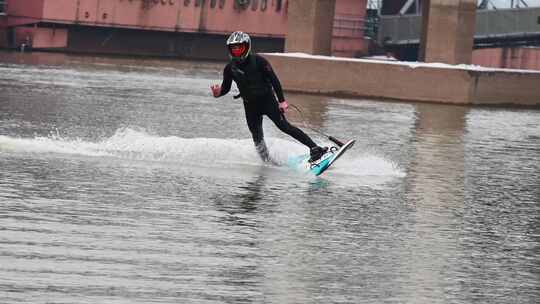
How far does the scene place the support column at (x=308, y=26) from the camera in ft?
141

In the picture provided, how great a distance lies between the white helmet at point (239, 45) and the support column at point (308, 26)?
78.6 feet

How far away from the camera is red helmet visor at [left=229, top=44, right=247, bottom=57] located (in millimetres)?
18781

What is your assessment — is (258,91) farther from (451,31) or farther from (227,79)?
(451,31)

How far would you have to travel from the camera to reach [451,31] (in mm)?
39750

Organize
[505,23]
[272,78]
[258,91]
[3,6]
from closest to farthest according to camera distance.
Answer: [272,78] → [258,91] → [3,6] → [505,23]

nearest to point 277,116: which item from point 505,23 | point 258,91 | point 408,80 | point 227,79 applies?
point 258,91

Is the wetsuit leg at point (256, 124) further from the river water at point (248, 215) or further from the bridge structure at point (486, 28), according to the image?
the bridge structure at point (486, 28)

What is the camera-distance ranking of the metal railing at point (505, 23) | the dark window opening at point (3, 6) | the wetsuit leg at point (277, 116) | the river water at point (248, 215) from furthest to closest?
the metal railing at point (505, 23), the dark window opening at point (3, 6), the wetsuit leg at point (277, 116), the river water at point (248, 215)

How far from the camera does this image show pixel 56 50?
64.3 metres

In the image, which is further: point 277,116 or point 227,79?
point 277,116

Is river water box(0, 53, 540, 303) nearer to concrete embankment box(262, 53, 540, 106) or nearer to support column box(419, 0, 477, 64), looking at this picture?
concrete embankment box(262, 53, 540, 106)

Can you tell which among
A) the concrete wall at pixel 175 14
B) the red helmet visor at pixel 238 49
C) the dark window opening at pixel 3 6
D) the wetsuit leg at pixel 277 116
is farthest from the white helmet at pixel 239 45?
the dark window opening at pixel 3 6

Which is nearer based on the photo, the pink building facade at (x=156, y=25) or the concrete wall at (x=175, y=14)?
the pink building facade at (x=156, y=25)

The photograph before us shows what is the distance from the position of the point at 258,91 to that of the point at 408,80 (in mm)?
20809
